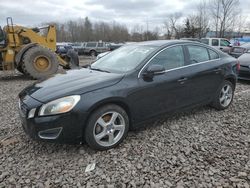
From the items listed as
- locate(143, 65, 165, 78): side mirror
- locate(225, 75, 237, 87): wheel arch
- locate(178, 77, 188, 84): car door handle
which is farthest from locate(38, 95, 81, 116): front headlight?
locate(225, 75, 237, 87): wheel arch

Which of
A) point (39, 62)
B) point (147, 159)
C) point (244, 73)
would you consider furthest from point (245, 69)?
point (39, 62)

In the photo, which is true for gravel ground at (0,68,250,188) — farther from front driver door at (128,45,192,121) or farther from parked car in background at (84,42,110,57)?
parked car in background at (84,42,110,57)

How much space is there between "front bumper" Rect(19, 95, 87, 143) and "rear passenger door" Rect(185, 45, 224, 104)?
222 cm

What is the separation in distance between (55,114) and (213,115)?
3.20 metres

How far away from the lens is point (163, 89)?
3.90 meters

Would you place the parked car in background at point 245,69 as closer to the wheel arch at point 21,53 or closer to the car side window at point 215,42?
the wheel arch at point 21,53

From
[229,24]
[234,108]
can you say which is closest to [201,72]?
[234,108]

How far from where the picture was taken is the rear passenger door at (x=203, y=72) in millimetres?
4395

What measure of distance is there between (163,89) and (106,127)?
45.5 inches

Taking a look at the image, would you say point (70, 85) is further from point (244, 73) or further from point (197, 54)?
point (244, 73)

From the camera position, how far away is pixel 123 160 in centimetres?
324

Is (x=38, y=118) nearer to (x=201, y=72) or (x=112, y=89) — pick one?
(x=112, y=89)

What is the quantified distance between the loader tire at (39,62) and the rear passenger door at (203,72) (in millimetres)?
6679

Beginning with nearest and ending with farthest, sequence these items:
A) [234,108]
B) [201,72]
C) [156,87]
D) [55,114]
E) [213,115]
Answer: [55,114]
[156,87]
[201,72]
[213,115]
[234,108]
